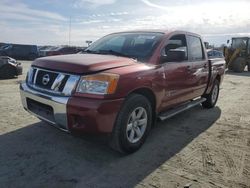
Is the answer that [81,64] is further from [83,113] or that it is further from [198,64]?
[198,64]

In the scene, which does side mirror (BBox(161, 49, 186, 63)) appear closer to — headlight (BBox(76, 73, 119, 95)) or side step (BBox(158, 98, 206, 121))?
side step (BBox(158, 98, 206, 121))

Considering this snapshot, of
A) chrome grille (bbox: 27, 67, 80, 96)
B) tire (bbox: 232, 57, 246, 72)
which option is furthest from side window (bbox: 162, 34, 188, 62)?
tire (bbox: 232, 57, 246, 72)

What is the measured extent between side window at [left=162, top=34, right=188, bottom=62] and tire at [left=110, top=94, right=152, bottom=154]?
1.04m

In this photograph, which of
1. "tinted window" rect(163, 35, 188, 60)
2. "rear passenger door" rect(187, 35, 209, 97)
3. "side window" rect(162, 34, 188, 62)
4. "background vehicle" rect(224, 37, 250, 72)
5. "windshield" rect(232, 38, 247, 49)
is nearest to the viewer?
"side window" rect(162, 34, 188, 62)

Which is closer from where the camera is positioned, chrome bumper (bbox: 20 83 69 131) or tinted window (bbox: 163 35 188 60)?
chrome bumper (bbox: 20 83 69 131)

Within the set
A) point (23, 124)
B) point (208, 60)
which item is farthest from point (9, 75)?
point (208, 60)

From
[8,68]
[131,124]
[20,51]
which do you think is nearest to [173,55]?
[131,124]

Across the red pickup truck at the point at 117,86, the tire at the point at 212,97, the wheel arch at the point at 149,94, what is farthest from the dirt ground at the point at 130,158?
the tire at the point at 212,97

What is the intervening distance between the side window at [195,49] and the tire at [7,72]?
8.82m

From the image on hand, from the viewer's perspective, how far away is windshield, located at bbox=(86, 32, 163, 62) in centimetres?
465

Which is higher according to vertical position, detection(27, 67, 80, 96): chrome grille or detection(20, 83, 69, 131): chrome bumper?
detection(27, 67, 80, 96): chrome grille

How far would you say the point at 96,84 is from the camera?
3602 mm

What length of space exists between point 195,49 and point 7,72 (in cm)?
899

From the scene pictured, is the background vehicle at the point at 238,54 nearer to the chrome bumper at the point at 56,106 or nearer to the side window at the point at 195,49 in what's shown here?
the side window at the point at 195,49
